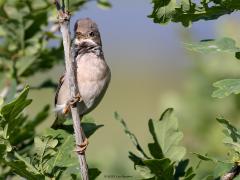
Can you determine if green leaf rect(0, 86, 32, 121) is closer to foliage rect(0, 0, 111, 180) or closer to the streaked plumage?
foliage rect(0, 0, 111, 180)

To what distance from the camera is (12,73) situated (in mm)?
5098

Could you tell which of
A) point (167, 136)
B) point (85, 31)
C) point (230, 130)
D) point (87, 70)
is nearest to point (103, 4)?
point (85, 31)

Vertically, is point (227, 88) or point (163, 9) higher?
point (163, 9)

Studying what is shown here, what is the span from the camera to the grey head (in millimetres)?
5232

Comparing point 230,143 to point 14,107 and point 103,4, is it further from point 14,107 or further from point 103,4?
point 103,4

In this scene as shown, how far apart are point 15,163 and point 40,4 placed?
2549 mm

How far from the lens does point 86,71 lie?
17.0 feet

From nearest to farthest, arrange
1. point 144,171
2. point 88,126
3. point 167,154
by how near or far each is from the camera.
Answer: point 144,171 → point 167,154 → point 88,126

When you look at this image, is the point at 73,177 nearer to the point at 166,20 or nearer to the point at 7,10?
the point at 166,20

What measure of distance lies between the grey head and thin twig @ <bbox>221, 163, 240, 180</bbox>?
2.49 metres

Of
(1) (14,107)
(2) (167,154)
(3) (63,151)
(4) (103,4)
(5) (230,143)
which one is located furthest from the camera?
(4) (103,4)

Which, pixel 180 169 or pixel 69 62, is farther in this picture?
pixel 180 169

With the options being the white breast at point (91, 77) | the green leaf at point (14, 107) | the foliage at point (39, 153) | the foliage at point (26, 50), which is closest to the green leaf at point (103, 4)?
the foliage at point (26, 50)

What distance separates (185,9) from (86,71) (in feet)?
7.07
